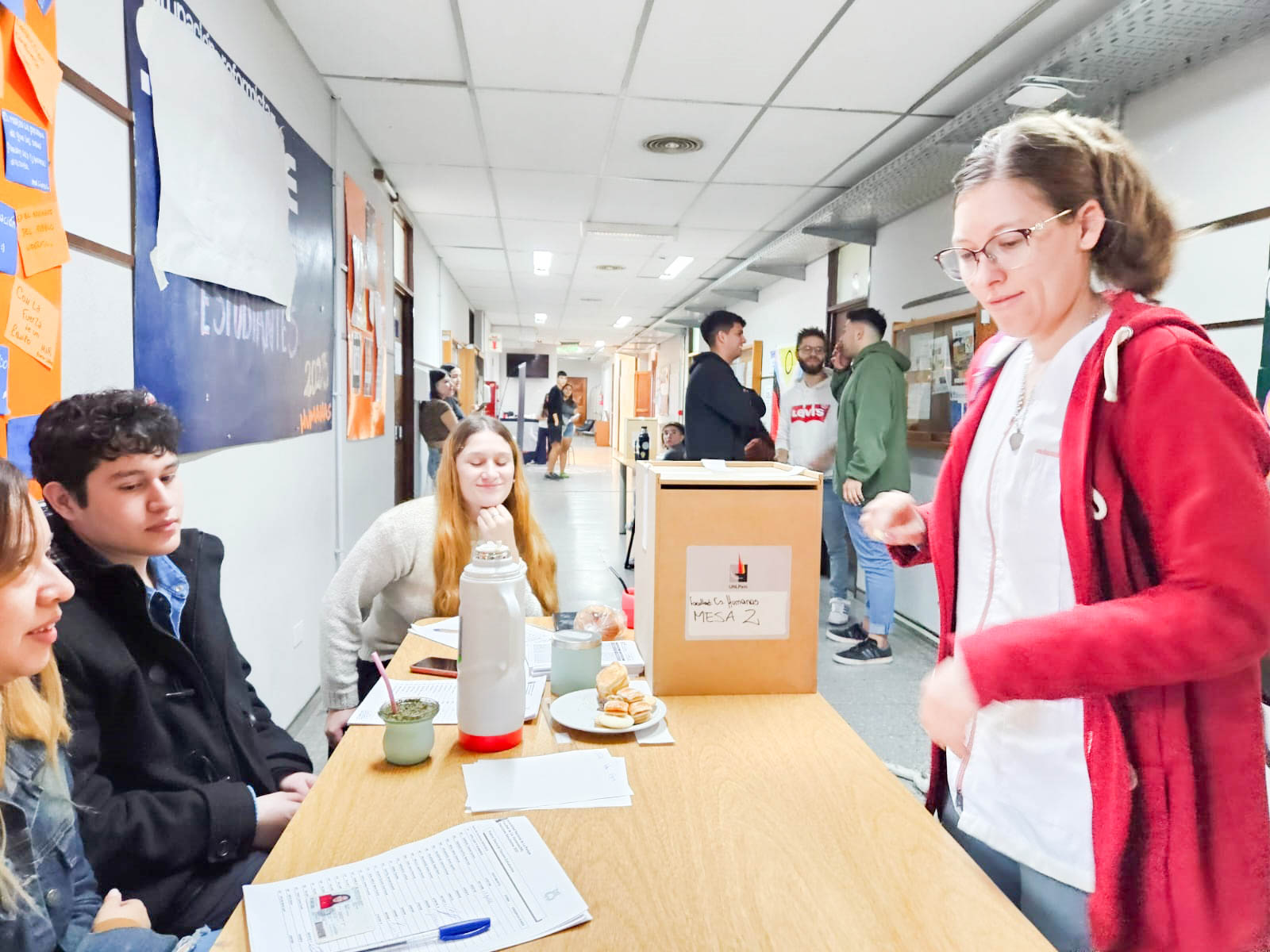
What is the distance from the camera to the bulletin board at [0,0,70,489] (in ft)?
4.05

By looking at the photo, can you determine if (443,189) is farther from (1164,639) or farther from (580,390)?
(580,390)

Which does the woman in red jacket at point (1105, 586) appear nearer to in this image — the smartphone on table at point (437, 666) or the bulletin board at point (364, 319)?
the smartphone on table at point (437, 666)

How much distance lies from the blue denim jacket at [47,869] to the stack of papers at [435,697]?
362 millimetres

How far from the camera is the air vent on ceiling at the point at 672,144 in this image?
3.79 metres

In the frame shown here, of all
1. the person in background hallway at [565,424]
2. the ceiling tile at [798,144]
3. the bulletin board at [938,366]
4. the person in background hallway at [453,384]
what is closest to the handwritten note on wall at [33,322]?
the ceiling tile at [798,144]

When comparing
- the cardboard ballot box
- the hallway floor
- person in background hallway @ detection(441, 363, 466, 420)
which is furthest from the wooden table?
person in background hallway @ detection(441, 363, 466, 420)

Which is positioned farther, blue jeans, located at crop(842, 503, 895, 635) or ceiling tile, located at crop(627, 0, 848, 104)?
blue jeans, located at crop(842, 503, 895, 635)

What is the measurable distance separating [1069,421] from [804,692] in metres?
0.67

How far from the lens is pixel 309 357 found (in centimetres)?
309

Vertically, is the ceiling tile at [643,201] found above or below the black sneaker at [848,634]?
above

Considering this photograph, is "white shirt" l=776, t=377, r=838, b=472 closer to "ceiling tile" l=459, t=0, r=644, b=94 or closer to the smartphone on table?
"ceiling tile" l=459, t=0, r=644, b=94

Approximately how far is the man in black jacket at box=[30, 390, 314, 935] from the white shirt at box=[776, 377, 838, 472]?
3826mm

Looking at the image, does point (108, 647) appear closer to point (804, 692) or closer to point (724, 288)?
point (804, 692)

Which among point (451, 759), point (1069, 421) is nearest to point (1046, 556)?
point (1069, 421)
